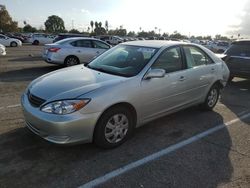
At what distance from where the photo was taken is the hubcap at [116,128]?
13.1ft

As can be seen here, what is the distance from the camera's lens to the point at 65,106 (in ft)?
11.8

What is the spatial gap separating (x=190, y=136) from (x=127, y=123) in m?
1.26

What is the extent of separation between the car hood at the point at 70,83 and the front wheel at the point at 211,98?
8.67 feet

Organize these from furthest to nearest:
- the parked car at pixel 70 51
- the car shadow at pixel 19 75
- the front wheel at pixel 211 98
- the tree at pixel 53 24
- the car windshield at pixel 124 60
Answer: the tree at pixel 53 24 → the parked car at pixel 70 51 → the car shadow at pixel 19 75 → the front wheel at pixel 211 98 → the car windshield at pixel 124 60

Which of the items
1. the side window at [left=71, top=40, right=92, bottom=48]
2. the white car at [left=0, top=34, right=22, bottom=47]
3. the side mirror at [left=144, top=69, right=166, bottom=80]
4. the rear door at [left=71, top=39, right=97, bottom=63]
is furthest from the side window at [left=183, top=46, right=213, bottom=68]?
the white car at [left=0, top=34, right=22, bottom=47]

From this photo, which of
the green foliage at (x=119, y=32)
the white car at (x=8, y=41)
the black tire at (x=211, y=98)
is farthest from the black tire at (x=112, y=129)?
the green foliage at (x=119, y=32)

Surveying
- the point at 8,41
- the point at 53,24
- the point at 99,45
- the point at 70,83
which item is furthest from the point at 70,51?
the point at 53,24

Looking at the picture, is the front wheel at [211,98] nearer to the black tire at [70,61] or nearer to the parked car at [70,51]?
the parked car at [70,51]

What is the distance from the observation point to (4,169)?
345 centimetres

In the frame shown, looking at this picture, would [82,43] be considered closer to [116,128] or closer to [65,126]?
[116,128]

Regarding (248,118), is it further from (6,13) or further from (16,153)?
(6,13)

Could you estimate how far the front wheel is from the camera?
238 inches

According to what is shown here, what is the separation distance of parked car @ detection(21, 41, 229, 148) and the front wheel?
211 millimetres

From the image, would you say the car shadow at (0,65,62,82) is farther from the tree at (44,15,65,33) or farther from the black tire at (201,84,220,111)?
the tree at (44,15,65,33)
